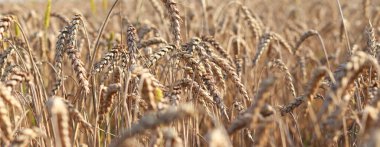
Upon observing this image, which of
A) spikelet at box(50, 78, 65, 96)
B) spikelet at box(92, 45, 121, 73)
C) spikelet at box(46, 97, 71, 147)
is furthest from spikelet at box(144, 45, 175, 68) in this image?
spikelet at box(46, 97, 71, 147)

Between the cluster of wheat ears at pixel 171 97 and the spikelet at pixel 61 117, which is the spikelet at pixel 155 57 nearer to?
the cluster of wheat ears at pixel 171 97

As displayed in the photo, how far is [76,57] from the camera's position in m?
2.22

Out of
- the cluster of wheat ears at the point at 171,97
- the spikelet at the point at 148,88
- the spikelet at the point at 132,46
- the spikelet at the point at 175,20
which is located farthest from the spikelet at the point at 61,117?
the spikelet at the point at 175,20

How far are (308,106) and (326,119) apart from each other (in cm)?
26

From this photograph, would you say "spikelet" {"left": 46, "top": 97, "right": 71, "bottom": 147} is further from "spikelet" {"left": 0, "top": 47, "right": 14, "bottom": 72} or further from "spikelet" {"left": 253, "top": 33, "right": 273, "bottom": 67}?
"spikelet" {"left": 253, "top": 33, "right": 273, "bottom": 67}

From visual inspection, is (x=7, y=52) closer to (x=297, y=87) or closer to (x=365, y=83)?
(x=365, y=83)

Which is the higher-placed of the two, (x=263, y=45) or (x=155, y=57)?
(x=263, y=45)

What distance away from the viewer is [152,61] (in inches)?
91.0

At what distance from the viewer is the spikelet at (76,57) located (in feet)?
6.99

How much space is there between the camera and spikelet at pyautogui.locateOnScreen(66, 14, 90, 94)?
2129mm

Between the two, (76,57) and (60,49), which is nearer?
(76,57)

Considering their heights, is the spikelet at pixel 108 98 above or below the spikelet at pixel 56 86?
below

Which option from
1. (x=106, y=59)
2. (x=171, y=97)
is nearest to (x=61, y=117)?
(x=171, y=97)

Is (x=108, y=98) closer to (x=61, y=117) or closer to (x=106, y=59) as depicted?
(x=106, y=59)
